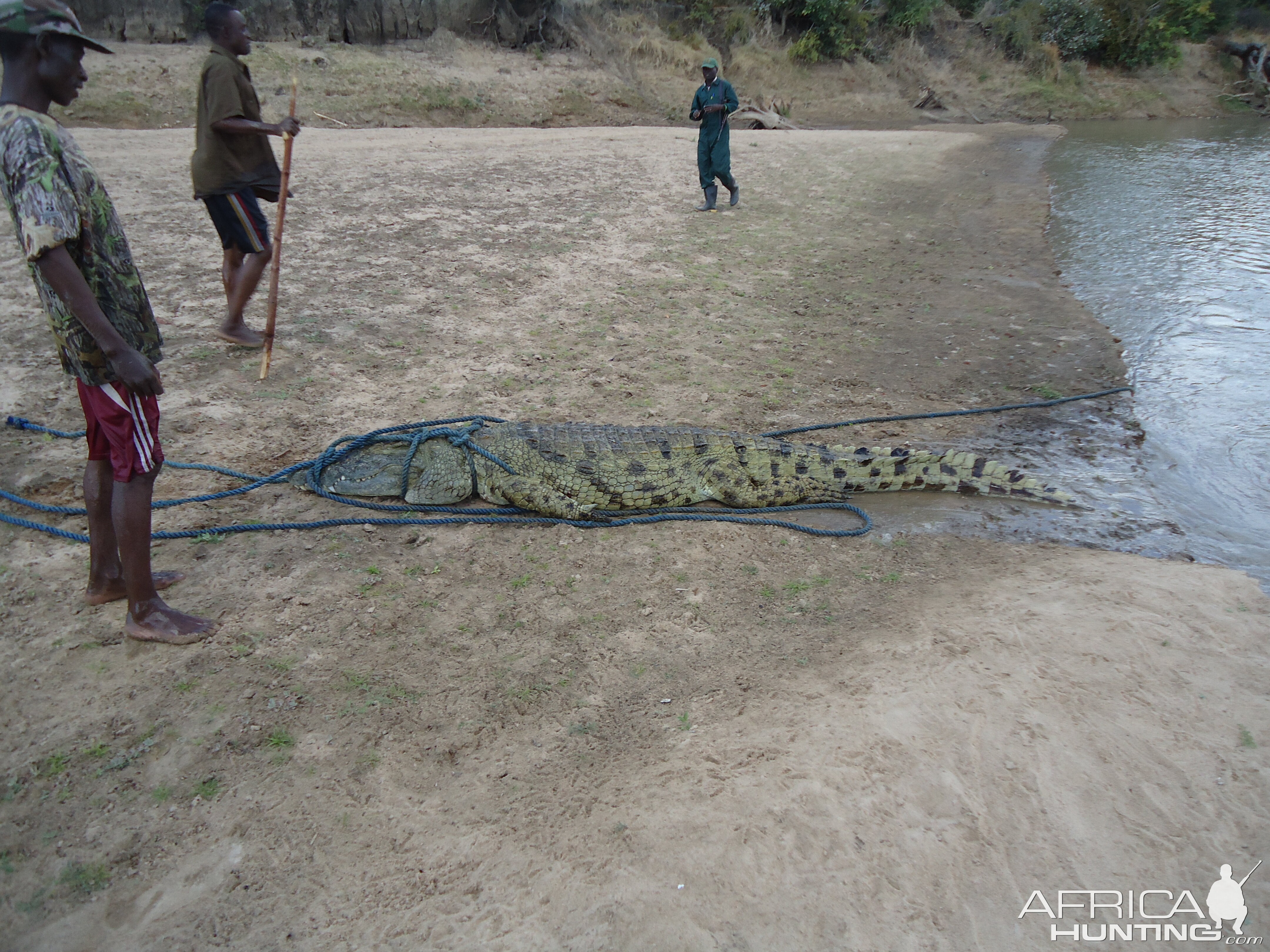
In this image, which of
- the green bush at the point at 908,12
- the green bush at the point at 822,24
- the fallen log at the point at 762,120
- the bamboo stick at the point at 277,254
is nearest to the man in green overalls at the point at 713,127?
the bamboo stick at the point at 277,254

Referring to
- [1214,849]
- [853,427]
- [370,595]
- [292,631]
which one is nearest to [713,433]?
[853,427]

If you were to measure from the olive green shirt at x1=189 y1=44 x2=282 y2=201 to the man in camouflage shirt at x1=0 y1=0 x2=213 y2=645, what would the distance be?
214 centimetres

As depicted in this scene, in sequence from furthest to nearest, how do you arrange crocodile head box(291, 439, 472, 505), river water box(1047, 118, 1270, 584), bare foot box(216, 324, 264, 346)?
1. bare foot box(216, 324, 264, 346)
2. river water box(1047, 118, 1270, 584)
3. crocodile head box(291, 439, 472, 505)

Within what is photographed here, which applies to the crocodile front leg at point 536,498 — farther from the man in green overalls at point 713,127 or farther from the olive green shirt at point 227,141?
the man in green overalls at point 713,127

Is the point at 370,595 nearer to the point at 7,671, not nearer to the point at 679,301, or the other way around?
the point at 7,671

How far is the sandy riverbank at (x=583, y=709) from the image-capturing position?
2.04m

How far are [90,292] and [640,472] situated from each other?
2.55 m

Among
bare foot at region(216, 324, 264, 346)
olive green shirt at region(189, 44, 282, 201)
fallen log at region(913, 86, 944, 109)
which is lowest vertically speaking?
bare foot at region(216, 324, 264, 346)

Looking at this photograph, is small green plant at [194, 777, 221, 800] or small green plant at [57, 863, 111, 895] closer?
small green plant at [57, 863, 111, 895]

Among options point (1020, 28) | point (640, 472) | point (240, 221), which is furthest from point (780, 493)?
point (1020, 28)

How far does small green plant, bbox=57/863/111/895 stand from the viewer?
1958 millimetres

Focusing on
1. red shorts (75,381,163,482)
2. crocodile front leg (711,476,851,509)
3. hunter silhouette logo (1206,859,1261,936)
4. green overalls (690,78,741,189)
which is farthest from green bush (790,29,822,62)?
hunter silhouette logo (1206,859,1261,936)

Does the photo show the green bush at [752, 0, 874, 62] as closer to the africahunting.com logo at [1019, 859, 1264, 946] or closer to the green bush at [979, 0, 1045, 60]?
the green bush at [979, 0, 1045, 60]

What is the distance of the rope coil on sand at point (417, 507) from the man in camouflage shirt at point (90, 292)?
2.46 ft
